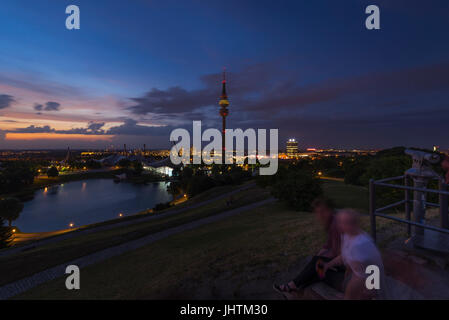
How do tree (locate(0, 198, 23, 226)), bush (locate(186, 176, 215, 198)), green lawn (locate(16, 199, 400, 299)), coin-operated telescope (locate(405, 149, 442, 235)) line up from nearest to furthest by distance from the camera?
1. coin-operated telescope (locate(405, 149, 442, 235))
2. green lawn (locate(16, 199, 400, 299))
3. tree (locate(0, 198, 23, 226))
4. bush (locate(186, 176, 215, 198))

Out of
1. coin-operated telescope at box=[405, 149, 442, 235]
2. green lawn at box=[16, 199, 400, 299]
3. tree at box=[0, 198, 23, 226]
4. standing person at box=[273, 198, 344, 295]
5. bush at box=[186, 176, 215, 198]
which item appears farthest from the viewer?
bush at box=[186, 176, 215, 198]

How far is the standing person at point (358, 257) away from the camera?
310 centimetres

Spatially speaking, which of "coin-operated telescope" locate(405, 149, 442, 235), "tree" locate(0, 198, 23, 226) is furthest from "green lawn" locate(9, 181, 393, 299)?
"tree" locate(0, 198, 23, 226)

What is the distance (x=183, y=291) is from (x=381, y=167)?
64.3ft

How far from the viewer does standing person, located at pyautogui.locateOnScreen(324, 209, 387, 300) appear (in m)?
3.10

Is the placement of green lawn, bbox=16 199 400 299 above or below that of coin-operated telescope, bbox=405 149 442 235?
below

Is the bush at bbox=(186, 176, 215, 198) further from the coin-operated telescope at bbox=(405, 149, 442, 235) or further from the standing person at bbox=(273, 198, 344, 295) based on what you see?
the coin-operated telescope at bbox=(405, 149, 442, 235)

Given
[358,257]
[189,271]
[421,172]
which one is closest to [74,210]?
[189,271]

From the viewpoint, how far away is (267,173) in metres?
29.0

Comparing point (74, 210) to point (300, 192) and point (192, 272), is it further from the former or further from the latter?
point (192, 272)

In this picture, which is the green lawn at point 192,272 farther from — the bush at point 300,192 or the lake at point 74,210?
the lake at point 74,210

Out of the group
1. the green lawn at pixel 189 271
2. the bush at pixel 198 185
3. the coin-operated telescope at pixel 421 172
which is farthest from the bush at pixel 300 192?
the bush at pixel 198 185
